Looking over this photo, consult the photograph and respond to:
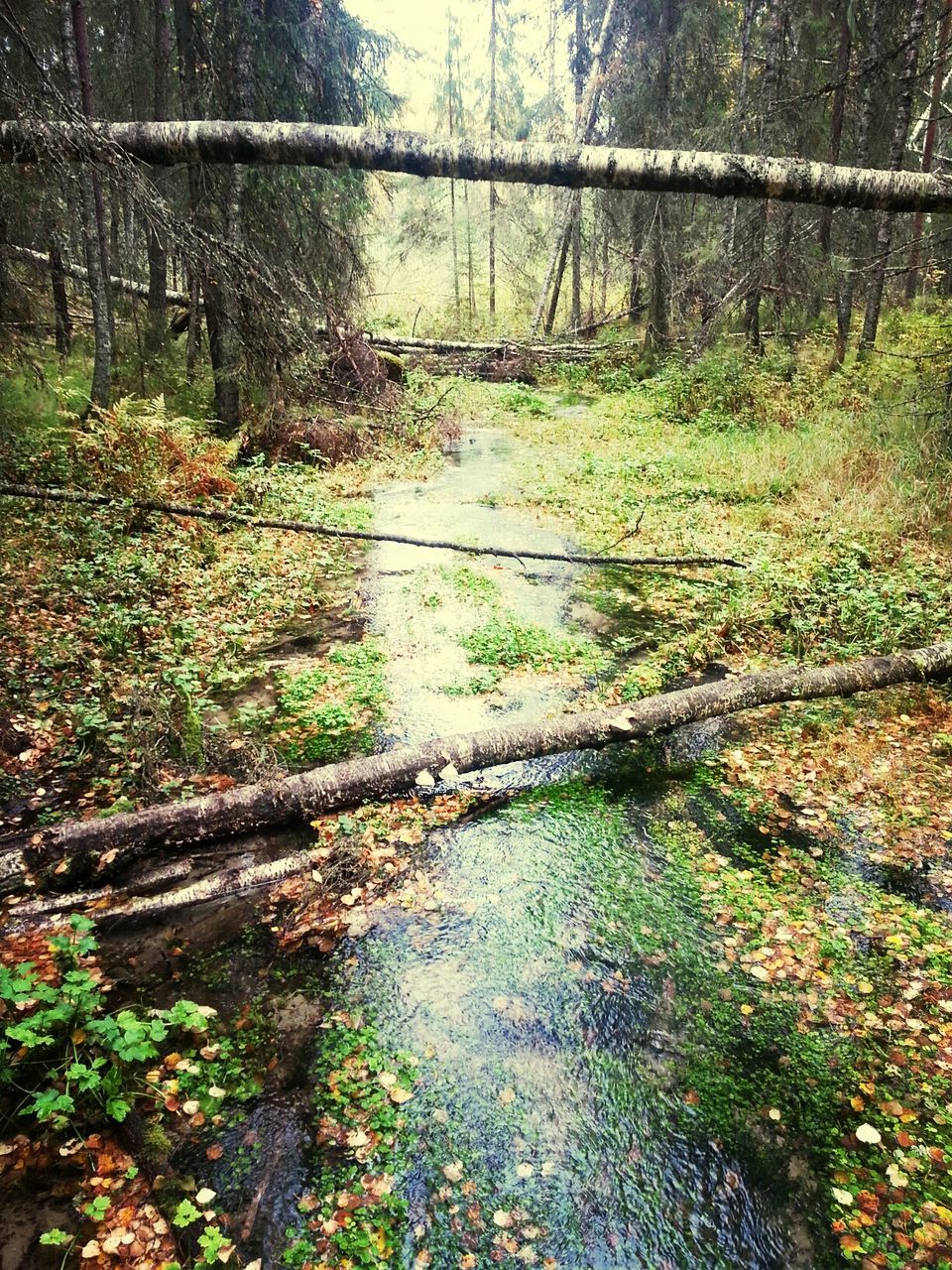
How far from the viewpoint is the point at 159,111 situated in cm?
1141

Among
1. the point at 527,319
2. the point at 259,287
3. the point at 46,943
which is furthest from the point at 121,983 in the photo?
the point at 527,319

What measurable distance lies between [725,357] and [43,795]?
15077 millimetres

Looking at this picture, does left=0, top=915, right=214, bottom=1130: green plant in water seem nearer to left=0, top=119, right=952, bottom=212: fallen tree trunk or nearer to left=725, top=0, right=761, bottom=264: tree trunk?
left=0, top=119, right=952, bottom=212: fallen tree trunk

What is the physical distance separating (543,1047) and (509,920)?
0.77 meters

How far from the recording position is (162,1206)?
8.29 ft

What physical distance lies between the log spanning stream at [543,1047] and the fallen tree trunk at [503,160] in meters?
3.85

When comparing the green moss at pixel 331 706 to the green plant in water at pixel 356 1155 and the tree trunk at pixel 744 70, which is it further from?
the tree trunk at pixel 744 70

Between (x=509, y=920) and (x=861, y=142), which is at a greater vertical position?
(x=861, y=142)

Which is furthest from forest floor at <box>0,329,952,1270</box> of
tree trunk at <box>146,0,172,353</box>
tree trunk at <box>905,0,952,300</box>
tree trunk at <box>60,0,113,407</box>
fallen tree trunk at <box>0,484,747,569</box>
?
tree trunk at <box>905,0,952,300</box>

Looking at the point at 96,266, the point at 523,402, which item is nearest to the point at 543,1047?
the point at 96,266

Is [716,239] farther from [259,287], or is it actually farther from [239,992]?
[239,992]

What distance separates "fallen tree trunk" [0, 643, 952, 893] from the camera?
3869mm

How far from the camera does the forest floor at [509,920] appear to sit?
2.61 m

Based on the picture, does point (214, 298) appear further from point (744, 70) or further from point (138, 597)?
point (744, 70)
